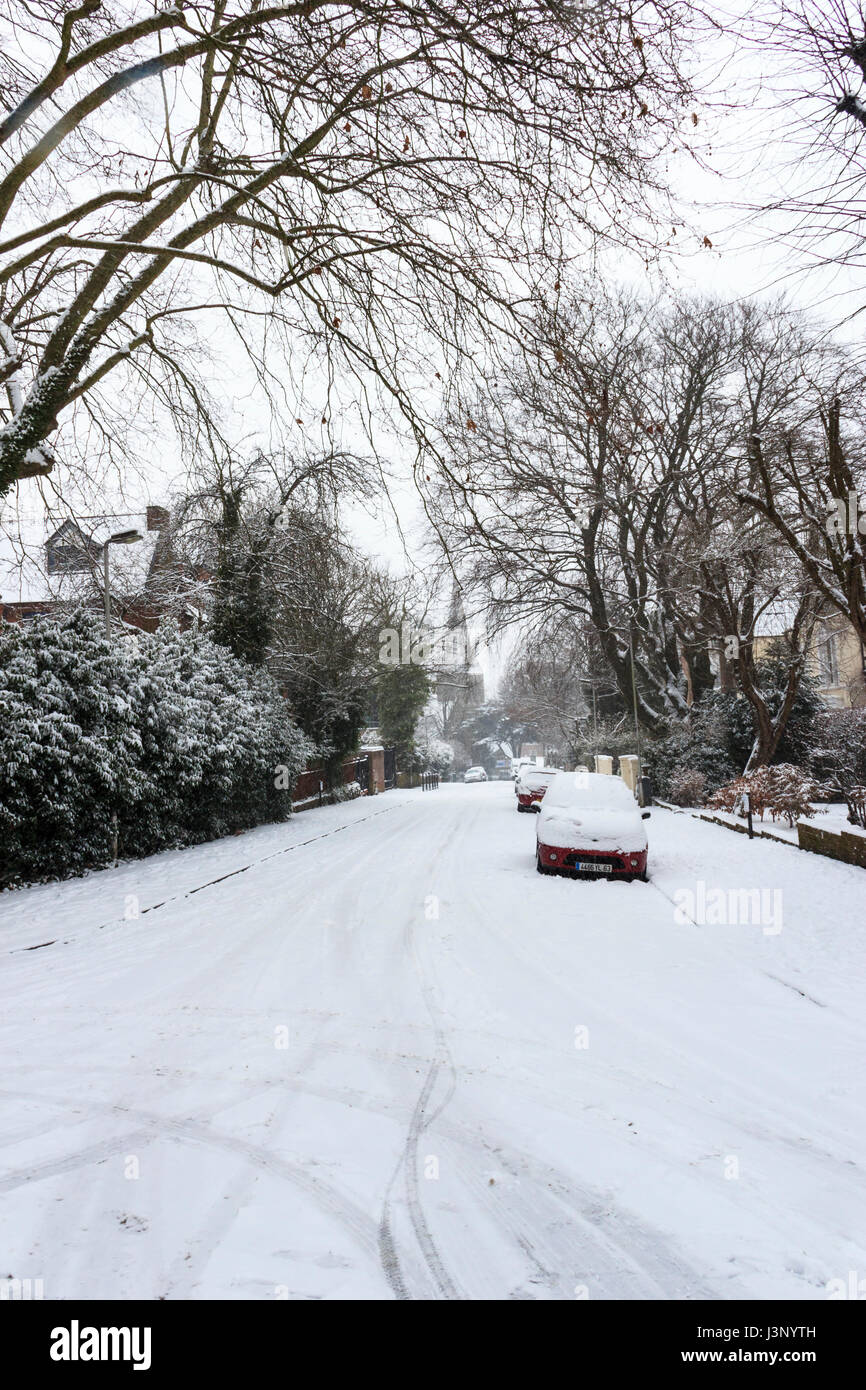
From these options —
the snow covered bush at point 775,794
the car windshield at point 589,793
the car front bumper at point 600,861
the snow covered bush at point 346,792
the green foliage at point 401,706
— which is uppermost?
the green foliage at point 401,706

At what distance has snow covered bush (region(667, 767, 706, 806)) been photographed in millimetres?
22797

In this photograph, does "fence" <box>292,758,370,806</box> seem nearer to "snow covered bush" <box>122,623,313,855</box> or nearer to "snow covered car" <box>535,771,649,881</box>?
"snow covered bush" <box>122,623,313,855</box>

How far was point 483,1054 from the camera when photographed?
15.3 feet

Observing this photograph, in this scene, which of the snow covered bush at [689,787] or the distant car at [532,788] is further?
the distant car at [532,788]

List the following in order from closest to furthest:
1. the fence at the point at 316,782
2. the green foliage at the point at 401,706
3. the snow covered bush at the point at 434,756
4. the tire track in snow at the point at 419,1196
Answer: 1. the tire track in snow at the point at 419,1196
2. the fence at the point at 316,782
3. the green foliage at the point at 401,706
4. the snow covered bush at the point at 434,756

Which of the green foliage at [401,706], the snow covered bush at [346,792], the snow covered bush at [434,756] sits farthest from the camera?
the snow covered bush at [434,756]

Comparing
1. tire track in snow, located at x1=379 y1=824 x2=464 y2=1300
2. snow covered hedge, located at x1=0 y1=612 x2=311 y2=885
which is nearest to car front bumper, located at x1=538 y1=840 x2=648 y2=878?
tire track in snow, located at x1=379 y1=824 x2=464 y2=1300

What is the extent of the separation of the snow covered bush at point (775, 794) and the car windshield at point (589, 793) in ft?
12.3

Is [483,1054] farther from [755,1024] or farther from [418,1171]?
[755,1024]

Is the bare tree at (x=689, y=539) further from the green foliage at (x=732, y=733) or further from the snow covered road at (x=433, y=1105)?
the snow covered road at (x=433, y=1105)

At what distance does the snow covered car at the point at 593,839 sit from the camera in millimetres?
11469

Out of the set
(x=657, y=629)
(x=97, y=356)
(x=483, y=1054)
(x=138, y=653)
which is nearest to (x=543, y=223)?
(x=483, y=1054)

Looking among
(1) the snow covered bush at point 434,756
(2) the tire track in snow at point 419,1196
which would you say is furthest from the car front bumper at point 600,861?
(1) the snow covered bush at point 434,756

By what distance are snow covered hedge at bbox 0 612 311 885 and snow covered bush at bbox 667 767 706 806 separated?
12.6 meters
